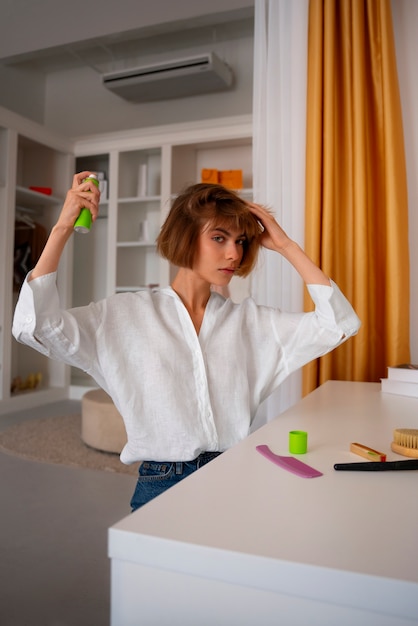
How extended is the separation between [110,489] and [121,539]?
195 centimetres

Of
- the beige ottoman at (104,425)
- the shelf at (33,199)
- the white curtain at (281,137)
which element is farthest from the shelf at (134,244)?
the white curtain at (281,137)

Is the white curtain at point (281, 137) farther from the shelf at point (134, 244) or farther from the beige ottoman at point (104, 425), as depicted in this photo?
the shelf at point (134, 244)

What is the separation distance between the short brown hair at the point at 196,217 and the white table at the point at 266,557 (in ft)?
2.25

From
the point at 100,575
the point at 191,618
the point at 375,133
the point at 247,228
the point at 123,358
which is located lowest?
the point at 100,575

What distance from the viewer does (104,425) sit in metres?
2.86

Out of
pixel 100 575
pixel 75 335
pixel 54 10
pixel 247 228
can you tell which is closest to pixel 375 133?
pixel 247 228

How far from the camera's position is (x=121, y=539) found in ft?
1.67

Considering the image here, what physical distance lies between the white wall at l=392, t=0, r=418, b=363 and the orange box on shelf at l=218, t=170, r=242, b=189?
202 cm

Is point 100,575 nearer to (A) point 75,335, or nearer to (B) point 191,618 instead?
(A) point 75,335

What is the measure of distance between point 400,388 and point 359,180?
0.82m

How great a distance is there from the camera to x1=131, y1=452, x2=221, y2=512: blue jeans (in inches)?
45.3

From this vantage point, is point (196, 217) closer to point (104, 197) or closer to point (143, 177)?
point (143, 177)

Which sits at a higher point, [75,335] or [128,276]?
[128,276]

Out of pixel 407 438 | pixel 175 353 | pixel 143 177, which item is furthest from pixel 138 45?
pixel 407 438
